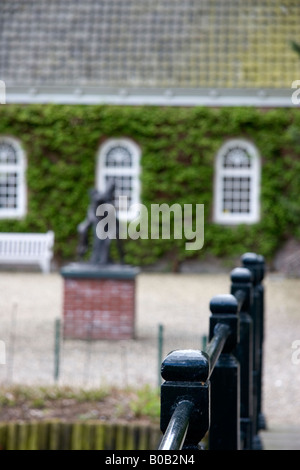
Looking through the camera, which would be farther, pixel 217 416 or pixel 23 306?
pixel 23 306

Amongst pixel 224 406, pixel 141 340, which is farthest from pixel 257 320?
pixel 141 340

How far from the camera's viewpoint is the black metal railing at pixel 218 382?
1.80m

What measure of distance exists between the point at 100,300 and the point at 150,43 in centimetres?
1155

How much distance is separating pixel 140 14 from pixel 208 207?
5.20 meters

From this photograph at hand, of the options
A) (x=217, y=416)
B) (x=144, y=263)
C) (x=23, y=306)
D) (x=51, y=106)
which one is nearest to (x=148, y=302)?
(x=23, y=306)

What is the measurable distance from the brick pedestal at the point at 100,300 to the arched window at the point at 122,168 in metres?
9.82

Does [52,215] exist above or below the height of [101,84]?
below

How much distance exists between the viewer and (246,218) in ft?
69.6

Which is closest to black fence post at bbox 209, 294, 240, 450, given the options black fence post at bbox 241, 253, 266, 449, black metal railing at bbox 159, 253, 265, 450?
black metal railing at bbox 159, 253, 265, 450

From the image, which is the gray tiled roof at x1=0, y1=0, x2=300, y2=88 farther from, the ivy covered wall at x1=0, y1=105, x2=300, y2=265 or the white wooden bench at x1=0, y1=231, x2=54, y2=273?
the white wooden bench at x1=0, y1=231, x2=54, y2=273

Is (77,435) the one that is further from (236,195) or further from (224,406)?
(236,195)

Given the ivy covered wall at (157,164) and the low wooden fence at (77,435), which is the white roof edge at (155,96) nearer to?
the ivy covered wall at (157,164)

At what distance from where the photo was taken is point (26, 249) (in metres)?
20.7

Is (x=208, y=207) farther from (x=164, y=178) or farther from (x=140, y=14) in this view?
(x=140, y=14)
